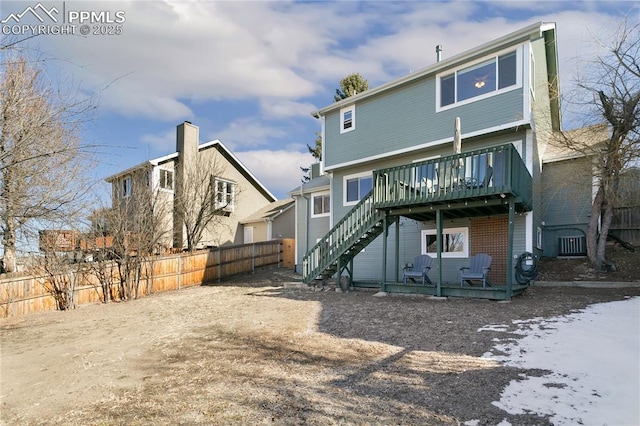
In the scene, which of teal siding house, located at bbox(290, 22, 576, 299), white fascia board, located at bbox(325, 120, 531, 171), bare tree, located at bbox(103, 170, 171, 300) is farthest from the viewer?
bare tree, located at bbox(103, 170, 171, 300)

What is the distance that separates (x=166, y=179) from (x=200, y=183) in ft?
5.97

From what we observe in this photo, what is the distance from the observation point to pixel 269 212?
23797mm

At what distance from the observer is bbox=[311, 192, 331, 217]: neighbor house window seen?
17141 millimetres

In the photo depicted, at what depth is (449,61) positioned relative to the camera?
1157 centimetres

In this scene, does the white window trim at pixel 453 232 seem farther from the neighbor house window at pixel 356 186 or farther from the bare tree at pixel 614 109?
the bare tree at pixel 614 109

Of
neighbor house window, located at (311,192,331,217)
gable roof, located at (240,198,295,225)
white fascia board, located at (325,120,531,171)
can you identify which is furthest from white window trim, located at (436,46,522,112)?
gable roof, located at (240,198,295,225)

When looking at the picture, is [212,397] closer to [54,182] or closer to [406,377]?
[406,377]

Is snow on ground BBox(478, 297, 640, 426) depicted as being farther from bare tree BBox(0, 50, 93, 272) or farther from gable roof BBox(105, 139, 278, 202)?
gable roof BBox(105, 139, 278, 202)

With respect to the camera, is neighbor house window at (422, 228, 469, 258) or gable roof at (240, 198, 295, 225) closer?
neighbor house window at (422, 228, 469, 258)

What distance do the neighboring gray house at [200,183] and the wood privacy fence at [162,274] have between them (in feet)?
4.74

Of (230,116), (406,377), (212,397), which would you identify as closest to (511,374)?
(406,377)

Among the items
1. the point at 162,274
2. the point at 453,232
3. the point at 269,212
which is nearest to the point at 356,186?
the point at 453,232

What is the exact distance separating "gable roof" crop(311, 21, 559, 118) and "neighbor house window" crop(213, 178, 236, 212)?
8167 mm

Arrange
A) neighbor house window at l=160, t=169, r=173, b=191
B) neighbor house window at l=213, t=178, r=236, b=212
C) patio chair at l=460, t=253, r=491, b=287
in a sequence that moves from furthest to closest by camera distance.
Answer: neighbor house window at l=213, t=178, r=236, b=212 → neighbor house window at l=160, t=169, r=173, b=191 → patio chair at l=460, t=253, r=491, b=287
